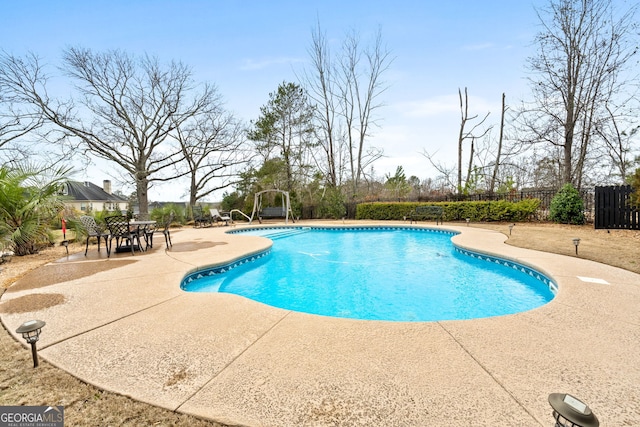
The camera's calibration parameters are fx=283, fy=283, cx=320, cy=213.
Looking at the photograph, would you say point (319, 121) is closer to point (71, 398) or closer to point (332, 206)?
point (332, 206)

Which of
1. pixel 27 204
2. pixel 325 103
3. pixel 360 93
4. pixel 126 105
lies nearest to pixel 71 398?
pixel 27 204

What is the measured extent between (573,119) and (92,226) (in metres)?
18.7

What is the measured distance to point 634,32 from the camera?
11594 millimetres

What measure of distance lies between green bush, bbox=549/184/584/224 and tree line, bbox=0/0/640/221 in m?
2.43

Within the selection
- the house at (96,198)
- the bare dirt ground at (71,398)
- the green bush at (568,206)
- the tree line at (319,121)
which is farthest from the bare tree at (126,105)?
the green bush at (568,206)

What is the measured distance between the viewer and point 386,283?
542cm

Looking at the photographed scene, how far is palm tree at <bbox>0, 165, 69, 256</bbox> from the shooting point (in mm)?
5750

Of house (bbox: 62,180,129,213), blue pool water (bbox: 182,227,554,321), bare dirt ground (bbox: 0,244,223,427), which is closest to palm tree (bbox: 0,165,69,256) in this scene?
blue pool water (bbox: 182,227,554,321)

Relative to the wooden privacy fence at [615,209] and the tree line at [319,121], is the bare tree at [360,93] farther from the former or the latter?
the wooden privacy fence at [615,209]

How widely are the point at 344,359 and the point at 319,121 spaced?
21315 mm

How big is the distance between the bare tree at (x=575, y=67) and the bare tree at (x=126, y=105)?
18.0 meters

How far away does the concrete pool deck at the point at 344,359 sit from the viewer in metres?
1.55

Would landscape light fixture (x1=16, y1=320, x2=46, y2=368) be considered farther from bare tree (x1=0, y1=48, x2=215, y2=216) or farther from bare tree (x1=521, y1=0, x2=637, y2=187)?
bare tree (x1=521, y1=0, x2=637, y2=187)

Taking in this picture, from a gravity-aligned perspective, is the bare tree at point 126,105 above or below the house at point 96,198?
above
